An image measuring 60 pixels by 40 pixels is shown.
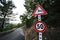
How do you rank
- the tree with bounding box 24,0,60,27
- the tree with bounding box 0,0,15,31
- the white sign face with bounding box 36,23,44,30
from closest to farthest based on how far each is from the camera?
the white sign face with bounding box 36,23,44,30
the tree with bounding box 24,0,60,27
the tree with bounding box 0,0,15,31

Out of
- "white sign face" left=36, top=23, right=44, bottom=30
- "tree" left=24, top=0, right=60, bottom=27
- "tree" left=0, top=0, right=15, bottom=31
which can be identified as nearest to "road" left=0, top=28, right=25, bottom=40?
"tree" left=24, top=0, right=60, bottom=27

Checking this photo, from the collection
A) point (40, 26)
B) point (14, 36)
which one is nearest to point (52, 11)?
point (40, 26)

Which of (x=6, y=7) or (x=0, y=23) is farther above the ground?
(x=6, y=7)

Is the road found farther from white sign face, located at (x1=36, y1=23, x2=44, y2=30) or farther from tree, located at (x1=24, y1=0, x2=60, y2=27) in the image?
white sign face, located at (x1=36, y1=23, x2=44, y2=30)

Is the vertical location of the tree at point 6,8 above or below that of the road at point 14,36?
above

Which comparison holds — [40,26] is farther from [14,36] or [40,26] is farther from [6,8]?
[6,8]

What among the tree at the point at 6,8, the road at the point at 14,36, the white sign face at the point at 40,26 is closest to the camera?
the white sign face at the point at 40,26

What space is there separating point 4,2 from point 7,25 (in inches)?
114

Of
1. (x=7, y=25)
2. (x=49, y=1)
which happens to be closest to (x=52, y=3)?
(x=49, y=1)

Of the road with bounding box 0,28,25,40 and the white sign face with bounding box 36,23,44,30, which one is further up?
the white sign face with bounding box 36,23,44,30

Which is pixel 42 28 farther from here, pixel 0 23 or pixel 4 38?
pixel 0 23

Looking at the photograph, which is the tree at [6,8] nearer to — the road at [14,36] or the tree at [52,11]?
the road at [14,36]

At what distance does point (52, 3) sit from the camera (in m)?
10.1

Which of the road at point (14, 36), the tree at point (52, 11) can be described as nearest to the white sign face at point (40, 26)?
the tree at point (52, 11)
